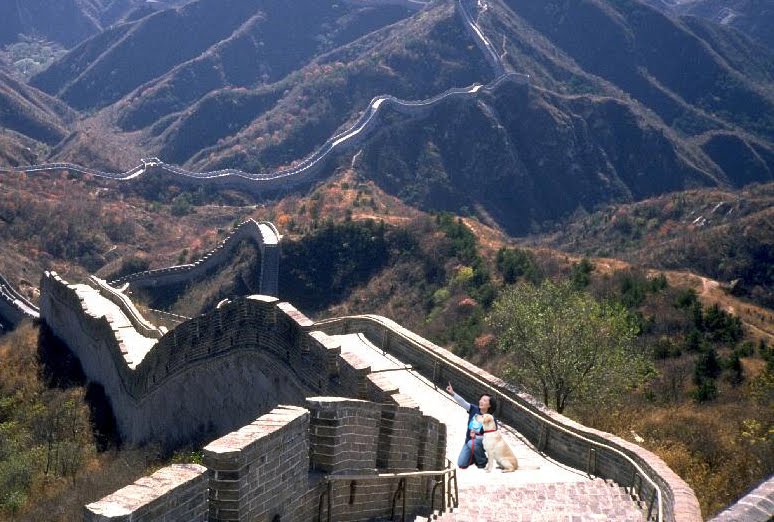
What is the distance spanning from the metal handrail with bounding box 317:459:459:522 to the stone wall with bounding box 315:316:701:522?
215cm

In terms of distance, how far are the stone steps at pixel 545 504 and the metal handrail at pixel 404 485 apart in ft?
0.45

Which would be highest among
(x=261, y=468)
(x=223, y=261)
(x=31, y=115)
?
(x=31, y=115)

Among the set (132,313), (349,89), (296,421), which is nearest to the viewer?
(296,421)

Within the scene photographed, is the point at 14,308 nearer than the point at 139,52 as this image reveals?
Yes

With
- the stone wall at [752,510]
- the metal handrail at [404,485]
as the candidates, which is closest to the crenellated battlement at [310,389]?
the metal handrail at [404,485]

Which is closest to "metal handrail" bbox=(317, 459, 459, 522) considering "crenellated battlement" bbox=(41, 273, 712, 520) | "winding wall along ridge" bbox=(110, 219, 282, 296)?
"crenellated battlement" bbox=(41, 273, 712, 520)

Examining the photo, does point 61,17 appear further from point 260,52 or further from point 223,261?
point 223,261

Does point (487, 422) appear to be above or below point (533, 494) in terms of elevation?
above

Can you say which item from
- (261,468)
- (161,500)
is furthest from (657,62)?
(161,500)

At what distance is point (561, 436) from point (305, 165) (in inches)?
2281

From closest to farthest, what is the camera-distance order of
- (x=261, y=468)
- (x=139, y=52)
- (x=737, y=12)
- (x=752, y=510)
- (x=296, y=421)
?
(x=752, y=510)
(x=261, y=468)
(x=296, y=421)
(x=139, y=52)
(x=737, y=12)

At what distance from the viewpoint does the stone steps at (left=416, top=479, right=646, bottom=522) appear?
9530 millimetres

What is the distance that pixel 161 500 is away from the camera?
18.8 feet

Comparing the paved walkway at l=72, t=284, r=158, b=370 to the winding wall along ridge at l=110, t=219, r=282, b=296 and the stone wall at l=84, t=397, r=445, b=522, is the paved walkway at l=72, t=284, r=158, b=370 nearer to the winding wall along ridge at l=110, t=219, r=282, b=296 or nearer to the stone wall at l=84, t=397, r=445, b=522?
the stone wall at l=84, t=397, r=445, b=522
